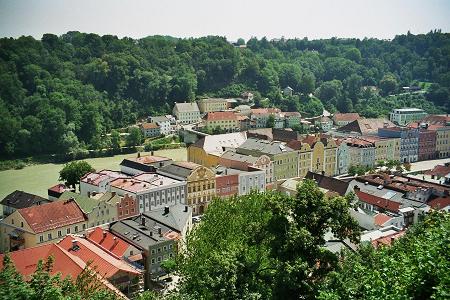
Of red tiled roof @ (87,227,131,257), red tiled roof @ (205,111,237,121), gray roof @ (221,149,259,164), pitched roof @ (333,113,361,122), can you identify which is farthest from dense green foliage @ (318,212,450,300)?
pitched roof @ (333,113,361,122)

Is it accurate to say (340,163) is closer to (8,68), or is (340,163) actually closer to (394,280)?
(394,280)

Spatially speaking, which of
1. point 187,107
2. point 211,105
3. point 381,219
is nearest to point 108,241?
point 381,219

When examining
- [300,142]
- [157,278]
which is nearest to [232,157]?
[300,142]

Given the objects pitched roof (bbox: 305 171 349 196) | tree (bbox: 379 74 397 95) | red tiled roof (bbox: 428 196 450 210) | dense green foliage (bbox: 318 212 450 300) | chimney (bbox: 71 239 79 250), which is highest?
tree (bbox: 379 74 397 95)

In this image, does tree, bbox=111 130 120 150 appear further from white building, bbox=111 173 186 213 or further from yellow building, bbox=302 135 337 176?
white building, bbox=111 173 186 213

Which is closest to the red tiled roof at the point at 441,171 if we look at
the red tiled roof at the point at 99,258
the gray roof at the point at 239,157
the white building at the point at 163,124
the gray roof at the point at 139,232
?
the gray roof at the point at 239,157
